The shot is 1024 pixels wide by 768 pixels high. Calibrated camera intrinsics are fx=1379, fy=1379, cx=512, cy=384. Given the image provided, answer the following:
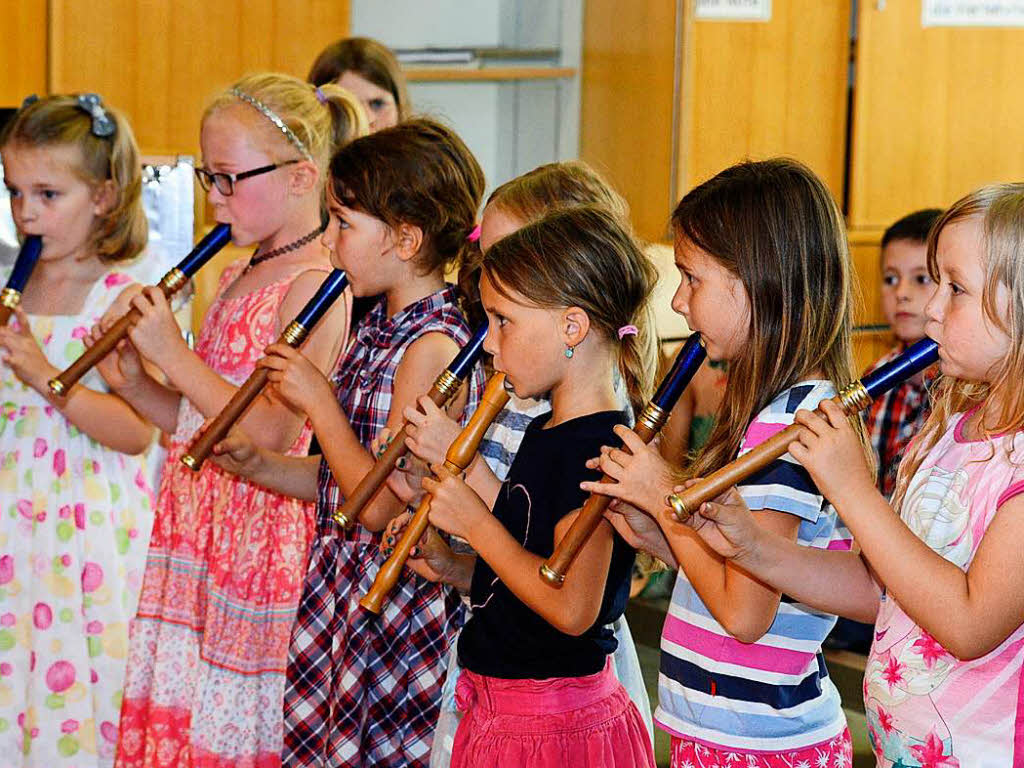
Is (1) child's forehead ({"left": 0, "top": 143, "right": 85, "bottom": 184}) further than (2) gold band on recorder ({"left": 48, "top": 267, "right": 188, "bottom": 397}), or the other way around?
(1) child's forehead ({"left": 0, "top": 143, "right": 85, "bottom": 184})

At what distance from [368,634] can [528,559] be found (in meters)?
0.39

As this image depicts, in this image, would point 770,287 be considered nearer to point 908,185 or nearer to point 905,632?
point 905,632

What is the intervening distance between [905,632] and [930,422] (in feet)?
0.71

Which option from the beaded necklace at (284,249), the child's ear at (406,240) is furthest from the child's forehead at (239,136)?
the child's ear at (406,240)

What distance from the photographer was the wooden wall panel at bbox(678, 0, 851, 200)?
4.04 meters

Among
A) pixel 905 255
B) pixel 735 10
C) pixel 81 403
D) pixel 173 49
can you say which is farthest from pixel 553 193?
pixel 735 10

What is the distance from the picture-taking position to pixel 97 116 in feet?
8.06

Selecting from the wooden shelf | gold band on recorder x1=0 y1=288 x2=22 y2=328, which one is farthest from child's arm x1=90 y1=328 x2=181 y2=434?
the wooden shelf

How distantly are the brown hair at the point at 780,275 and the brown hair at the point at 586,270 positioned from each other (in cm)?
15

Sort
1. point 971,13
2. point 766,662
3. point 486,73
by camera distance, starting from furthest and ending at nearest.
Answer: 1. point 486,73
2. point 971,13
3. point 766,662

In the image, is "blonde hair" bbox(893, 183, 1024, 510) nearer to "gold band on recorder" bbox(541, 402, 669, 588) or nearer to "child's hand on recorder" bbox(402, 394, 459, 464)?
"gold band on recorder" bbox(541, 402, 669, 588)

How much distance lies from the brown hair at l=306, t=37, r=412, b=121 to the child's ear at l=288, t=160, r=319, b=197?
812 millimetres

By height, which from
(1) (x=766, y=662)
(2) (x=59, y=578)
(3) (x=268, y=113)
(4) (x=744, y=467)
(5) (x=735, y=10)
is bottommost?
(2) (x=59, y=578)

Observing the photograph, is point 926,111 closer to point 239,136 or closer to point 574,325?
point 239,136
